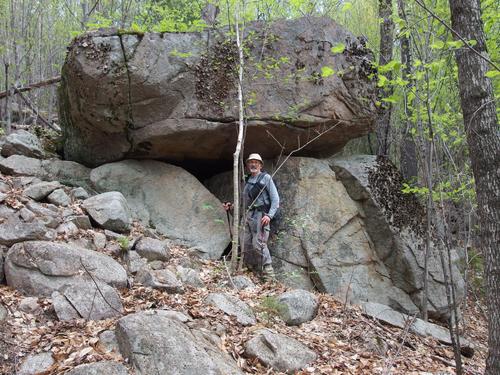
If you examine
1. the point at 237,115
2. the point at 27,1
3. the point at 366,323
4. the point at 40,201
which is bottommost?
the point at 366,323

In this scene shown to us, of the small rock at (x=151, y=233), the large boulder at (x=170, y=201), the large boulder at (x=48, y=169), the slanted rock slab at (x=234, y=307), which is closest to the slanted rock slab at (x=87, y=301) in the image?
Result: the slanted rock slab at (x=234, y=307)

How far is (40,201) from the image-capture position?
23.2 feet

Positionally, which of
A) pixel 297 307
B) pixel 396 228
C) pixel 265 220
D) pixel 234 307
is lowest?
pixel 297 307

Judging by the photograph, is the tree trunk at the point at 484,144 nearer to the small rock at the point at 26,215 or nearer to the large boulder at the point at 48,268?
the large boulder at the point at 48,268

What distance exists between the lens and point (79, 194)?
302 inches

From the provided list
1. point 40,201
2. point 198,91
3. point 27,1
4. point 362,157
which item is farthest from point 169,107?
point 27,1

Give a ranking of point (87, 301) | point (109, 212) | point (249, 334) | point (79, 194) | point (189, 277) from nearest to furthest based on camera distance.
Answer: point (87, 301) → point (249, 334) → point (189, 277) → point (109, 212) → point (79, 194)

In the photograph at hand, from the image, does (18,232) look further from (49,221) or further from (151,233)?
(151,233)

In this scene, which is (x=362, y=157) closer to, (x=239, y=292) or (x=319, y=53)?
(x=319, y=53)

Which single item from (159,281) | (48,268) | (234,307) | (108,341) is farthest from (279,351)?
(48,268)

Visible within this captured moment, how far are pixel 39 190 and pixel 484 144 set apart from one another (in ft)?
21.6

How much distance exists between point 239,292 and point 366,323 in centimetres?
198

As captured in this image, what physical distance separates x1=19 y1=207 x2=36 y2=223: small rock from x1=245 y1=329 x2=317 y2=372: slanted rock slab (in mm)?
3698

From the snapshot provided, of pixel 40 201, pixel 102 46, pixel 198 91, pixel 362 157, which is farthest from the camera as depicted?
pixel 362 157
